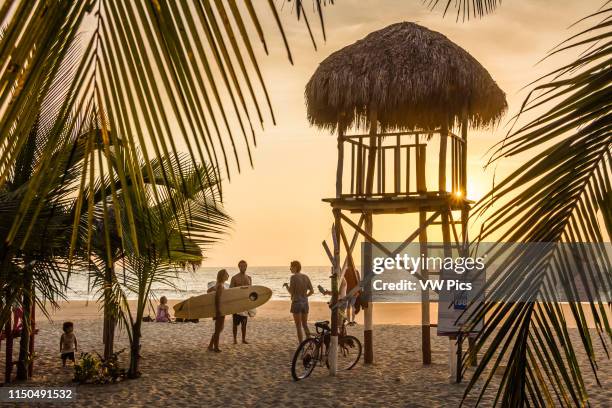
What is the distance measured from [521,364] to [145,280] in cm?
830

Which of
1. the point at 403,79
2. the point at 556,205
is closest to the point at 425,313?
the point at 403,79

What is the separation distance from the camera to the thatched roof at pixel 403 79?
11781 mm

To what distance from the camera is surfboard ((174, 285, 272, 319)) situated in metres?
14.4

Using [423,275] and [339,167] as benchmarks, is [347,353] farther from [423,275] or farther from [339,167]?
[339,167]

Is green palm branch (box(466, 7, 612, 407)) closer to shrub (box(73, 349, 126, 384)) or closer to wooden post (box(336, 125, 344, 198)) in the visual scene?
shrub (box(73, 349, 126, 384))

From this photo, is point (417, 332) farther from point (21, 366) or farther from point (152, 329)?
point (21, 366)

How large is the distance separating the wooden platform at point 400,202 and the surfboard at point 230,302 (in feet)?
10.8

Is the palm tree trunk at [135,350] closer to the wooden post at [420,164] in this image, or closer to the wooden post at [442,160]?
the wooden post at [420,164]

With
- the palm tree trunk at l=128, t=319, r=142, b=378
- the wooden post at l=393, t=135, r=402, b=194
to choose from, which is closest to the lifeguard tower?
the wooden post at l=393, t=135, r=402, b=194

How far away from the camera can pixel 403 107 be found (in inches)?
486

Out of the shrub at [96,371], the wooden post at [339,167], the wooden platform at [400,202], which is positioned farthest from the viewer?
the wooden post at [339,167]

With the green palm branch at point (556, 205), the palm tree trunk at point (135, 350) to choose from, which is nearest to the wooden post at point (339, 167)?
the palm tree trunk at point (135, 350)

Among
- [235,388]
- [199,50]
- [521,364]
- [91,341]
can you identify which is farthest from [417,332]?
[199,50]

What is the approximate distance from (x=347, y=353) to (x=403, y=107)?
15.2 ft
